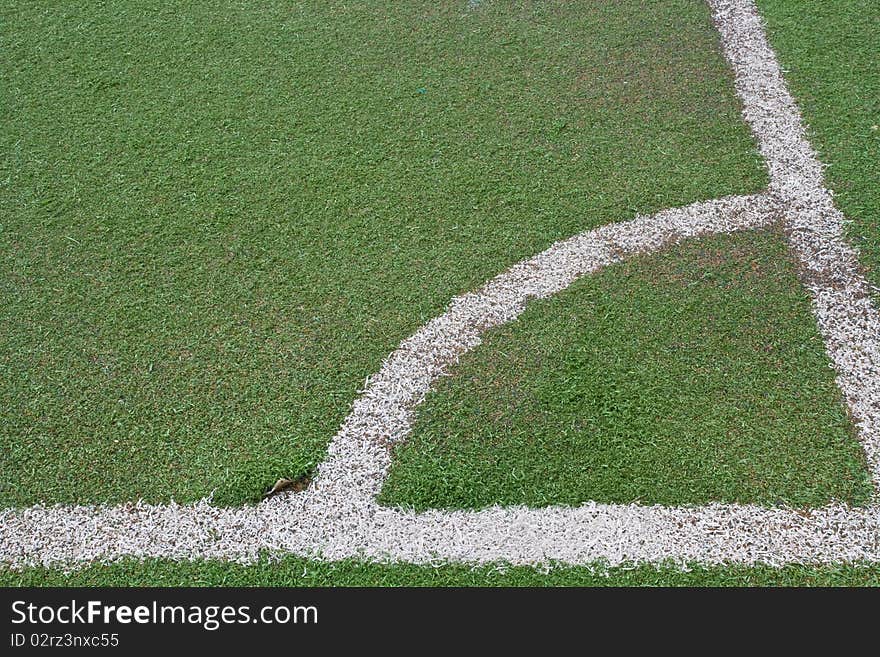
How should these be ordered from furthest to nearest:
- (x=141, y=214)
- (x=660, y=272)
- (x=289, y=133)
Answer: (x=289, y=133)
(x=141, y=214)
(x=660, y=272)

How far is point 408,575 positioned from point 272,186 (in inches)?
84.0

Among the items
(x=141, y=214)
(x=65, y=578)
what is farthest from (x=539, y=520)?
(x=141, y=214)

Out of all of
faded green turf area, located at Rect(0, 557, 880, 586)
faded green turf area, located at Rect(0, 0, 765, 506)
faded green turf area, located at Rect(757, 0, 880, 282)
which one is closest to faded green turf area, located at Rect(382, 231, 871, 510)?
faded green turf area, located at Rect(0, 557, 880, 586)

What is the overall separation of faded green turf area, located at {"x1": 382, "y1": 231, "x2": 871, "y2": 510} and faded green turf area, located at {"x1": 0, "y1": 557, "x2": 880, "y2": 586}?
0.25 metres

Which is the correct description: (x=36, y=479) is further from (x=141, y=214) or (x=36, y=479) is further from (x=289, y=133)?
(x=289, y=133)

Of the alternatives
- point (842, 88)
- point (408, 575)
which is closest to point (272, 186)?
point (408, 575)

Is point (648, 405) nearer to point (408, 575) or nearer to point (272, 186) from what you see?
point (408, 575)

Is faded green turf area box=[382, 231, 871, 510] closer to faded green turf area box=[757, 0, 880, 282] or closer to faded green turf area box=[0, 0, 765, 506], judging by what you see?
faded green turf area box=[0, 0, 765, 506]

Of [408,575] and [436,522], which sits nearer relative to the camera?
[408,575]

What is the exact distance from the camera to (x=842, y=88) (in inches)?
161

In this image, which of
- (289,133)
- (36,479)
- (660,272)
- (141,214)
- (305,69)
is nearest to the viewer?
(36,479)

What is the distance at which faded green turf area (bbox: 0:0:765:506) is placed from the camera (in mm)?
2928

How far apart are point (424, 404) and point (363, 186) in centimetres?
134

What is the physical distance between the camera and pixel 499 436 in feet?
9.17
